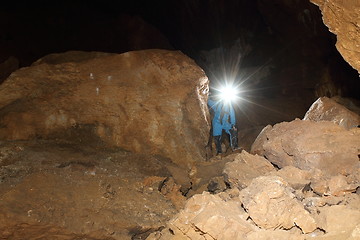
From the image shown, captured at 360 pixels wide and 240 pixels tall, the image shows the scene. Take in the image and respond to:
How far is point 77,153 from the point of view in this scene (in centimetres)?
434

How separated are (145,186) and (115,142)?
1151mm

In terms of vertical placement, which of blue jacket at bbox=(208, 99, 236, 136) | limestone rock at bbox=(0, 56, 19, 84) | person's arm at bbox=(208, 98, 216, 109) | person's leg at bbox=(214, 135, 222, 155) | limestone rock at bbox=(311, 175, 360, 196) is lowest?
limestone rock at bbox=(311, 175, 360, 196)

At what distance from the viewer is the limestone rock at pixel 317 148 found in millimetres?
3648

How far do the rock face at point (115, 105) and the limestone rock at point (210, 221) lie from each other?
2.26 meters

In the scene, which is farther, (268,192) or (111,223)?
(111,223)

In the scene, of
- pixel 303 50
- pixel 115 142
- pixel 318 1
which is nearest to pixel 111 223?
pixel 115 142

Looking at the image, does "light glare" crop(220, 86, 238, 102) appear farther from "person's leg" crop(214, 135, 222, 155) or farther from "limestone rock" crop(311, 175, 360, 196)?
"limestone rock" crop(311, 175, 360, 196)

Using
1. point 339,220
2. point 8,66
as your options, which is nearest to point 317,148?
point 339,220

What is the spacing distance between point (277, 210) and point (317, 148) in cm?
178

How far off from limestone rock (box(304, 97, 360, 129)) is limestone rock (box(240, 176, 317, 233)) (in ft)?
7.94

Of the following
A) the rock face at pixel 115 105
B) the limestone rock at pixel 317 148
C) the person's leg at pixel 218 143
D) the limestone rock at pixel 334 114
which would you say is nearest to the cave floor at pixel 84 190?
Answer: the rock face at pixel 115 105

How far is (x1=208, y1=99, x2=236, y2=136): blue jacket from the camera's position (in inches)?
299

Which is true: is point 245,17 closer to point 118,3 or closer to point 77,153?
point 118,3

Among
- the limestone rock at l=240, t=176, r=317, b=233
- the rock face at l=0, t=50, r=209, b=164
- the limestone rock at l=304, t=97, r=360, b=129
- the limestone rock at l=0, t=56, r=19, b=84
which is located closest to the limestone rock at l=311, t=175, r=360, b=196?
the limestone rock at l=240, t=176, r=317, b=233
